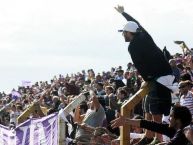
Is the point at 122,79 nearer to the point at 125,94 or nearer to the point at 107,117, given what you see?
the point at 125,94

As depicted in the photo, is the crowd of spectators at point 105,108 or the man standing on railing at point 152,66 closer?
the man standing on railing at point 152,66

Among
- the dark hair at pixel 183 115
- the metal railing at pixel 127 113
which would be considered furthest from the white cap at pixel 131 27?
the dark hair at pixel 183 115

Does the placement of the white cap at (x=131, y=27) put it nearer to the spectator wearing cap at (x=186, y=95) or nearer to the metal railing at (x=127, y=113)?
the metal railing at (x=127, y=113)

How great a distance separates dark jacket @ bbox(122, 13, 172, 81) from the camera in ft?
29.5

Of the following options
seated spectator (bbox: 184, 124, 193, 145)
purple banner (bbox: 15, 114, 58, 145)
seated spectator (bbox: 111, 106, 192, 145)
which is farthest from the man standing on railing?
purple banner (bbox: 15, 114, 58, 145)

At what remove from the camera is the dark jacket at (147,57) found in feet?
29.5

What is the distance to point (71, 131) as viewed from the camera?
12.9m

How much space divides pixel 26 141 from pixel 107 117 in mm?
1961

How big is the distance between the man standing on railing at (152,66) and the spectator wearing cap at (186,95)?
1.39 m

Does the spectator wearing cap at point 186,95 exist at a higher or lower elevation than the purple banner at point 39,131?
higher

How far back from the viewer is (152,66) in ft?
29.6

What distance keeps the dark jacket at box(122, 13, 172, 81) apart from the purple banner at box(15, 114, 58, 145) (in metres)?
3.21

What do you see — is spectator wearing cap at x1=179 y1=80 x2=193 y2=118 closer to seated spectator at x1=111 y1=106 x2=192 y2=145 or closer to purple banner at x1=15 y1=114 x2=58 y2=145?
purple banner at x1=15 y1=114 x2=58 y2=145

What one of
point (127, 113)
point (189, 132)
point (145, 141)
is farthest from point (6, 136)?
point (189, 132)
